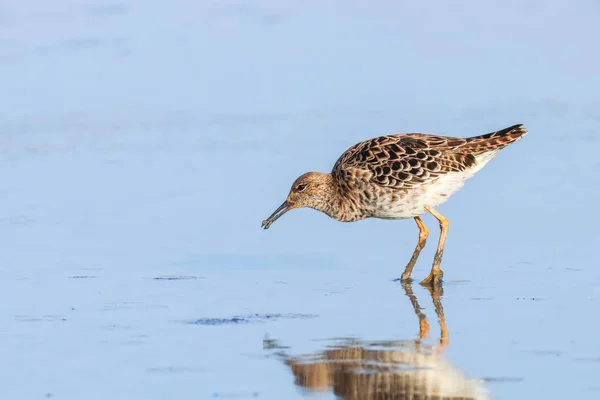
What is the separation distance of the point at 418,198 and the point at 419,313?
7.88 ft

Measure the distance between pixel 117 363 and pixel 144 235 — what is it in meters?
4.59

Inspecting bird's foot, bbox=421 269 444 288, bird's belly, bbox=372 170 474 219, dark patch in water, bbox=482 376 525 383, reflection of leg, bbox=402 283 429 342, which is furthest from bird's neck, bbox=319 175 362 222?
dark patch in water, bbox=482 376 525 383

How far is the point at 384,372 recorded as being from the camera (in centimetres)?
791

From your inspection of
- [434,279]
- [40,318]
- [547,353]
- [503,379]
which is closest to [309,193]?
[434,279]

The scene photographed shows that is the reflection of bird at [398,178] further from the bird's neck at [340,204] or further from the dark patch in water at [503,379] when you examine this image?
the dark patch in water at [503,379]

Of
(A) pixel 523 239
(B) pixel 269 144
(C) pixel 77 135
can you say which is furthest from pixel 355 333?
(C) pixel 77 135

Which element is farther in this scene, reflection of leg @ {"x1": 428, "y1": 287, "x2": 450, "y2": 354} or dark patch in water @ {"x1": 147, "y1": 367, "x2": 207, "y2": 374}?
reflection of leg @ {"x1": 428, "y1": 287, "x2": 450, "y2": 354}

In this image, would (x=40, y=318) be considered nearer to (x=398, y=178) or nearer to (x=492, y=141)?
(x=398, y=178)

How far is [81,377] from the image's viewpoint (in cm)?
793

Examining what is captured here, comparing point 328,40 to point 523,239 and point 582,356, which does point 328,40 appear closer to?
point 523,239

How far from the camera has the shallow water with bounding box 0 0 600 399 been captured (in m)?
8.17

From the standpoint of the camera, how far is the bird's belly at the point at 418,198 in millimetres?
11930

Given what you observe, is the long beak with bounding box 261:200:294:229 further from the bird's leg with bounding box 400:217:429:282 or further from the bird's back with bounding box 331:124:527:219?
the bird's leg with bounding box 400:217:429:282

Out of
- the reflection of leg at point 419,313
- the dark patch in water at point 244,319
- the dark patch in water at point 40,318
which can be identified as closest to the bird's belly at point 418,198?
the reflection of leg at point 419,313
